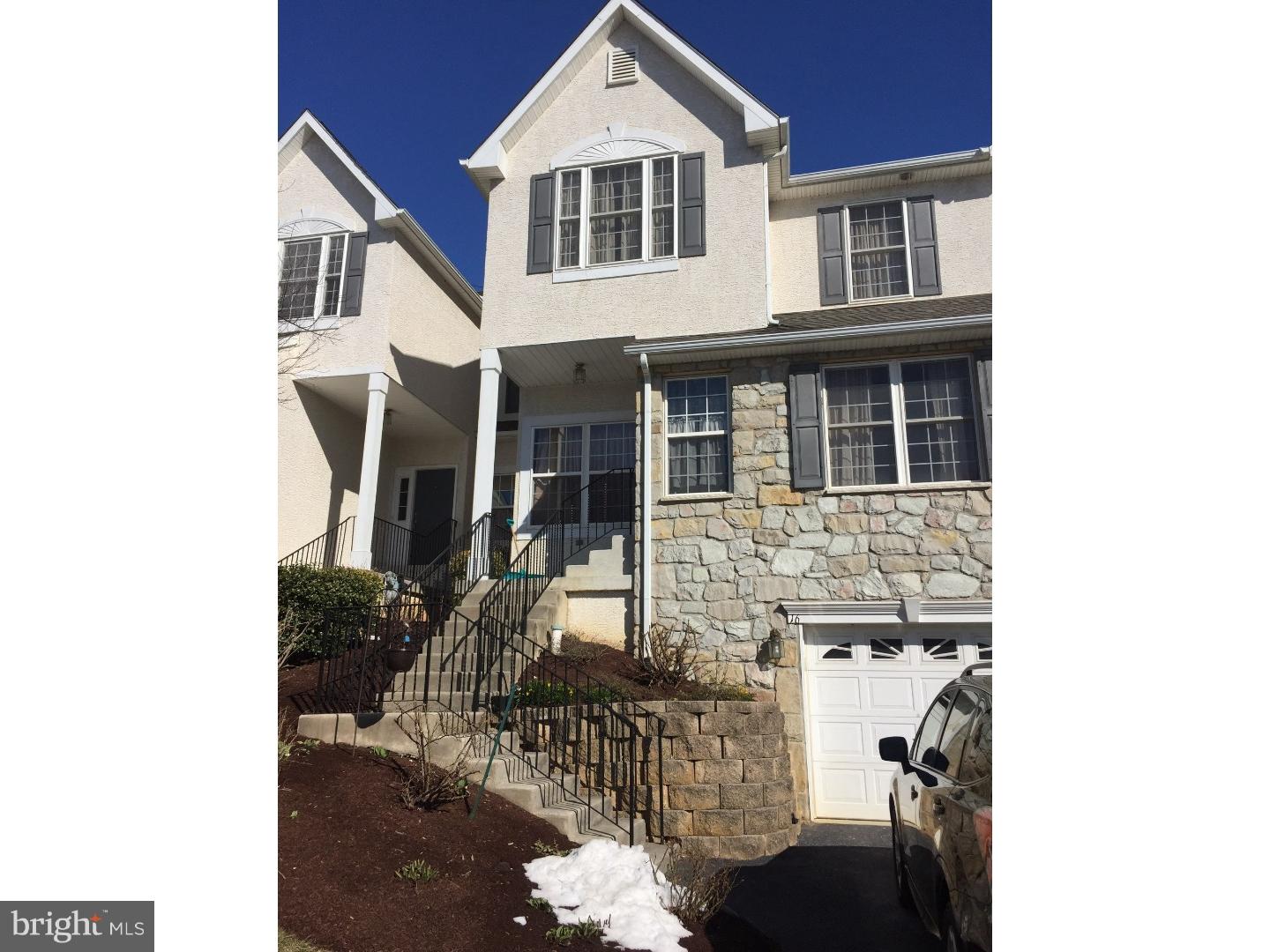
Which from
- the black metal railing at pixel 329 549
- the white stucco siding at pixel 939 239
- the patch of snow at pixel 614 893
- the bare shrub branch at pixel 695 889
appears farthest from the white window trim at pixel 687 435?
the black metal railing at pixel 329 549

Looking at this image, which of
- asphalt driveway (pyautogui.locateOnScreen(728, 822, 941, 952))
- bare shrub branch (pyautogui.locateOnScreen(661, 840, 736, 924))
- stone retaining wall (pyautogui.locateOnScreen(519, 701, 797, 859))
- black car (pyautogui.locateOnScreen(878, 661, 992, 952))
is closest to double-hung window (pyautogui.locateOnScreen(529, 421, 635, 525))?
stone retaining wall (pyautogui.locateOnScreen(519, 701, 797, 859))

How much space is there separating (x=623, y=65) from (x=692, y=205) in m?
2.74

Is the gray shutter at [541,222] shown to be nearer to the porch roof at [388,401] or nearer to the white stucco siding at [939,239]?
the porch roof at [388,401]

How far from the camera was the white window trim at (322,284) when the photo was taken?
42.0 feet

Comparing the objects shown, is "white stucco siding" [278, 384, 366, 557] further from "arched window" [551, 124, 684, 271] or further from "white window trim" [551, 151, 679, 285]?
"arched window" [551, 124, 684, 271]

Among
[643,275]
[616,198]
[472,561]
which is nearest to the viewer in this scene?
[472,561]

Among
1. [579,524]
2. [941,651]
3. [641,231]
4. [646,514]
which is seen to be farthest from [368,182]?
[941,651]

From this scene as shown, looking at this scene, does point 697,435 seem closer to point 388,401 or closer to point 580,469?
point 580,469

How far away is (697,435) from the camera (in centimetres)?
973
